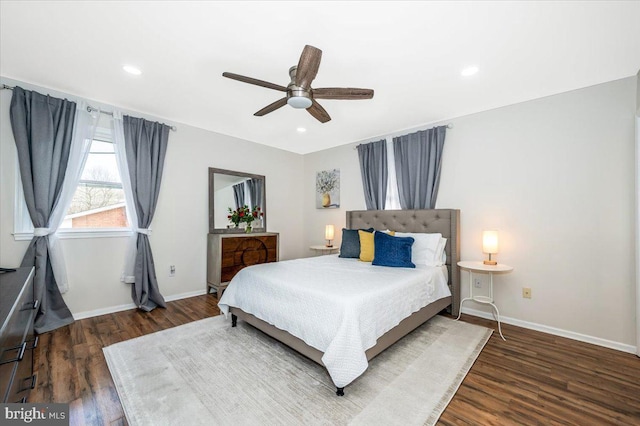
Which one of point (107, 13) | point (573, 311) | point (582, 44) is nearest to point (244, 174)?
point (107, 13)

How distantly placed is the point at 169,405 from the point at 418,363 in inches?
73.1

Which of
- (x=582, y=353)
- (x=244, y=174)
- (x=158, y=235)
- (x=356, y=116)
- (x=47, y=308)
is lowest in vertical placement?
(x=582, y=353)

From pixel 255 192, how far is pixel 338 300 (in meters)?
3.41

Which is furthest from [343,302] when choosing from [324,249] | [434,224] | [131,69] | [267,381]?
[131,69]

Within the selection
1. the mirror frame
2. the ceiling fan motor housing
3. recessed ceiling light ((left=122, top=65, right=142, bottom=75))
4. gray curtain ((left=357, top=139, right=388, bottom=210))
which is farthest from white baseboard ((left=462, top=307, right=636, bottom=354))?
recessed ceiling light ((left=122, top=65, right=142, bottom=75))

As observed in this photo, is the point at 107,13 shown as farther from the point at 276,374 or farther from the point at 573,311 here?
the point at 573,311

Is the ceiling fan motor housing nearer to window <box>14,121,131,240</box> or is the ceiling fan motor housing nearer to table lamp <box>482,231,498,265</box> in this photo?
table lamp <box>482,231,498,265</box>

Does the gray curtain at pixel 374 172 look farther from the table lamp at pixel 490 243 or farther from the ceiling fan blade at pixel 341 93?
the ceiling fan blade at pixel 341 93

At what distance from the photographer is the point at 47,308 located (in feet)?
9.55

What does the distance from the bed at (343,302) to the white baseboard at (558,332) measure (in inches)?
11.6

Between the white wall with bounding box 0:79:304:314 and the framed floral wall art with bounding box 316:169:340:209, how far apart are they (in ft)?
1.81

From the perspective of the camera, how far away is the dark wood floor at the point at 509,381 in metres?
1.67

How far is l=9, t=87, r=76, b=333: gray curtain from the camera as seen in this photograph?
2.78 metres

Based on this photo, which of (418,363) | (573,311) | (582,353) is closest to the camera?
(418,363)
